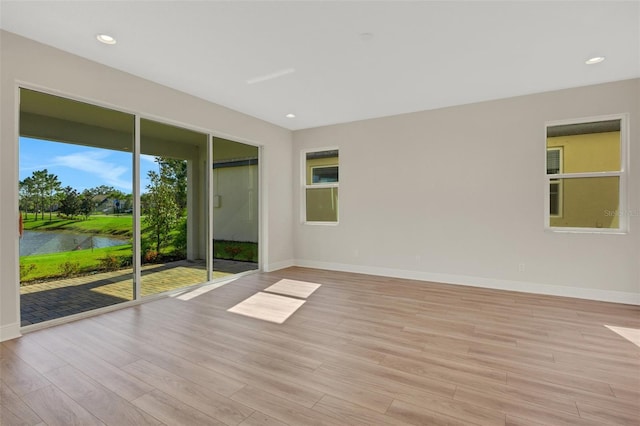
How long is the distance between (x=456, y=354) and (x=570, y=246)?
2.86m

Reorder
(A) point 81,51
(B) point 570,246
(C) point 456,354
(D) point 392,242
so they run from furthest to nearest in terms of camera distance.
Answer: (D) point 392,242
(B) point 570,246
(A) point 81,51
(C) point 456,354

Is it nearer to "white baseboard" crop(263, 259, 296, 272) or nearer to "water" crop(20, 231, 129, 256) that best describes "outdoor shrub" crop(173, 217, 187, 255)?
"water" crop(20, 231, 129, 256)

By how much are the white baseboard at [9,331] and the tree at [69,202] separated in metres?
1.13

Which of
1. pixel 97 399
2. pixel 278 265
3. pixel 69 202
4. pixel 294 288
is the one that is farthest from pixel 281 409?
pixel 278 265

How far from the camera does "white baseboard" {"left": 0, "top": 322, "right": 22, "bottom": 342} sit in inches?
107

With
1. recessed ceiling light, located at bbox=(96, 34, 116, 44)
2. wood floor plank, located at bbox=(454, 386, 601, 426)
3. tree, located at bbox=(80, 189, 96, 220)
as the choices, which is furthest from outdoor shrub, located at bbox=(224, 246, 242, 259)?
wood floor plank, located at bbox=(454, 386, 601, 426)

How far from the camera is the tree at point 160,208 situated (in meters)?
4.00

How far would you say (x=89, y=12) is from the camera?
251 centimetres

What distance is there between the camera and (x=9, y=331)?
2.76 meters

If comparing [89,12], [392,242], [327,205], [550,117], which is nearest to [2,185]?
[89,12]

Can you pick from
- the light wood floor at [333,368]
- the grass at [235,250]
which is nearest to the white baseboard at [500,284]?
the light wood floor at [333,368]

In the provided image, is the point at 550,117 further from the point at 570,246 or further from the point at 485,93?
the point at 570,246

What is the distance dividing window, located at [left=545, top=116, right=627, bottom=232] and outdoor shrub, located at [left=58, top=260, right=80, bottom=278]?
5958 millimetres

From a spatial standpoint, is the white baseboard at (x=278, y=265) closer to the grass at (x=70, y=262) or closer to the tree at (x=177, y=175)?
the tree at (x=177, y=175)
